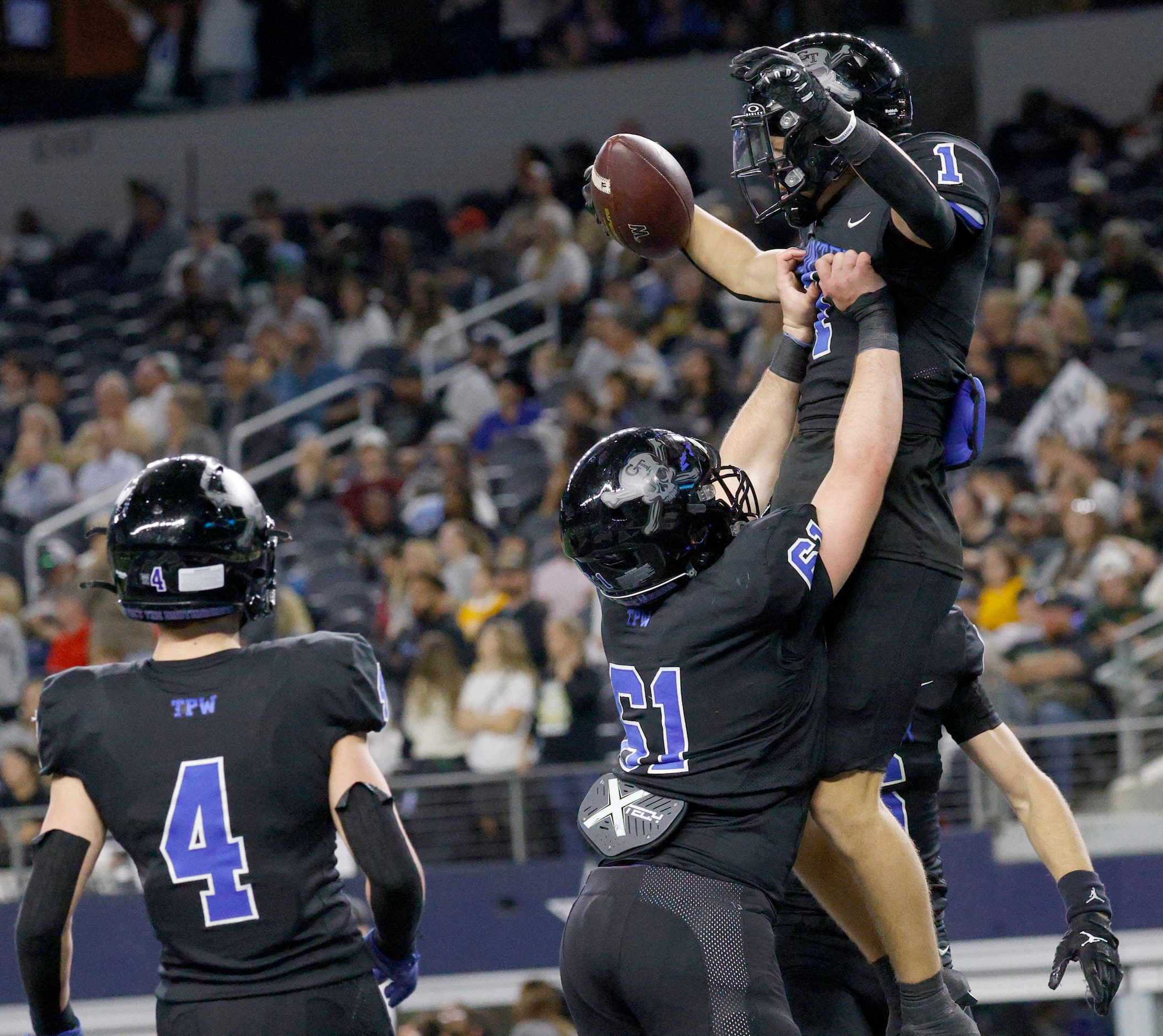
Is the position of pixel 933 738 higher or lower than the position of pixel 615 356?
lower

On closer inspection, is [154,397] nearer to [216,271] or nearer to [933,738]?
[216,271]

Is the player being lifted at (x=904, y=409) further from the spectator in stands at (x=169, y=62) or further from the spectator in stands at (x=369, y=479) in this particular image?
the spectator in stands at (x=169, y=62)

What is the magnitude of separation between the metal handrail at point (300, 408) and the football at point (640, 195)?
7507 millimetres

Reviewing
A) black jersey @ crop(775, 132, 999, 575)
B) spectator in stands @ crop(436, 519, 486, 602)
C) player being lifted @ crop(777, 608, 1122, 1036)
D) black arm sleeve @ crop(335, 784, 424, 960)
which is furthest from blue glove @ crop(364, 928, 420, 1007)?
spectator in stands @ crop(436, 519, 486, 602)

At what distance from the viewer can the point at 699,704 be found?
10.2 feet

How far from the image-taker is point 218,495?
3.14 m

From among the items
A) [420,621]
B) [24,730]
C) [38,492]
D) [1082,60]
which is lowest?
[24,730]

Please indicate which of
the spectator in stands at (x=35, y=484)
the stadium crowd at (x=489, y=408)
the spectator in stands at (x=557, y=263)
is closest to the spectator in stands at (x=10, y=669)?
the stadium crowd at (x=489, y=408)

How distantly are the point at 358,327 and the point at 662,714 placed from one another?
9.31 meters

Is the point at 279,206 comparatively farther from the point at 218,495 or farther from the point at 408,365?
the point at 218,495

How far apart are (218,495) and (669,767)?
0.94 meters

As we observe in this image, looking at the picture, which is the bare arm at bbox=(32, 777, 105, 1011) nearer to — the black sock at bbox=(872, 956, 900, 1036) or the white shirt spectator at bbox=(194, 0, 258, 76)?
the black sock at bbox=(872, 956, 900, 1036)

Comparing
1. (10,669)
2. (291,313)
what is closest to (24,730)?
(10,669)

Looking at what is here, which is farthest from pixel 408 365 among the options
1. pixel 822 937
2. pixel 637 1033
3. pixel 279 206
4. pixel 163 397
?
pixel 637 1033
